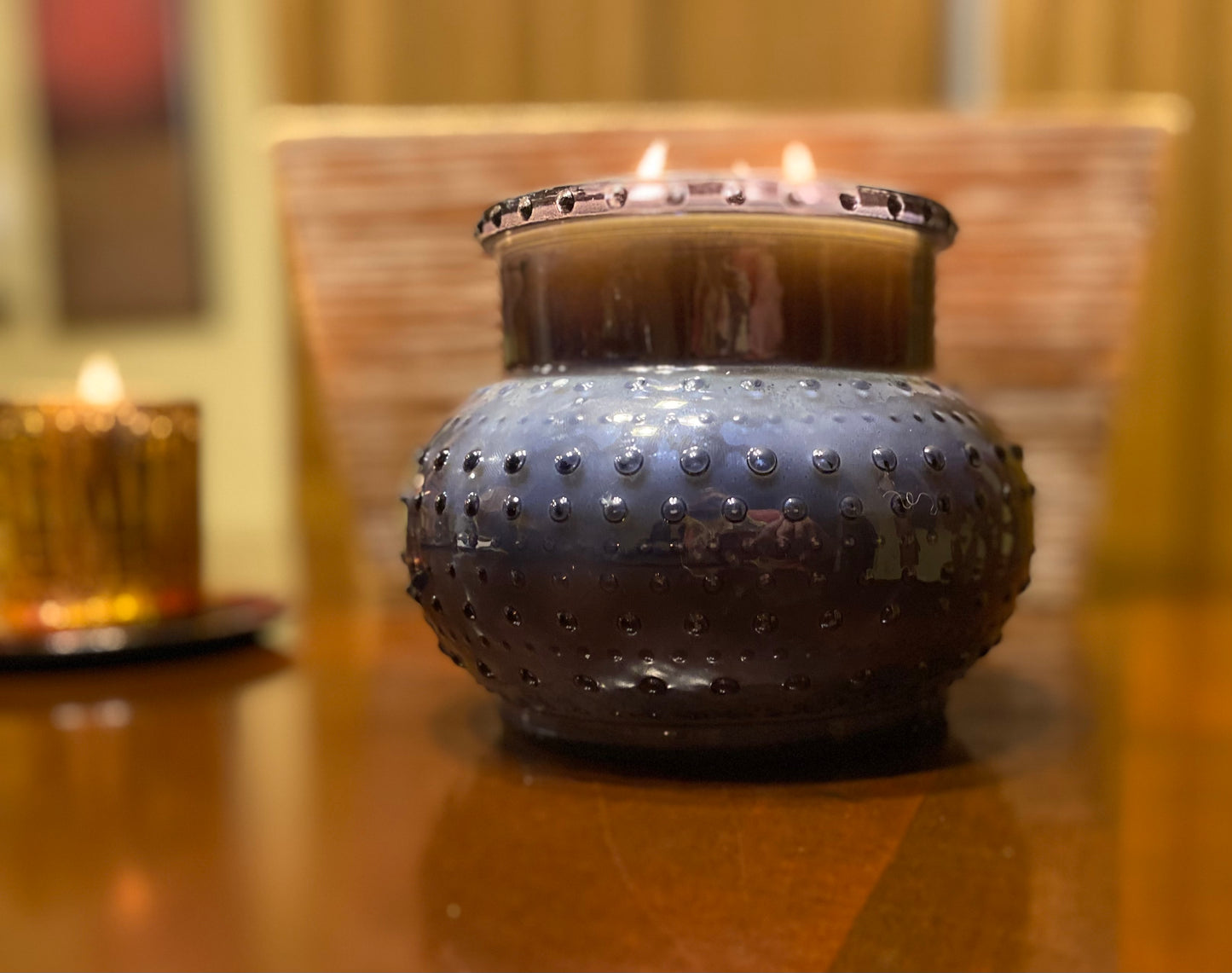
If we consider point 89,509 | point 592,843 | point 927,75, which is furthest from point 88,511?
point 927,75

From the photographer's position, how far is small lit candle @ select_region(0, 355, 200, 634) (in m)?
0.56

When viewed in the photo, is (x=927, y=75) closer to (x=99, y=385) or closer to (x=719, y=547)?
(x=99, y=385)

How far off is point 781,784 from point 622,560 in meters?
0.10

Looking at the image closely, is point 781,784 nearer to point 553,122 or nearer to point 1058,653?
point 1058,653

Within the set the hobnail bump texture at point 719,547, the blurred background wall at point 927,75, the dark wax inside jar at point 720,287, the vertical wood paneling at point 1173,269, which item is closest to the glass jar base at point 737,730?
the hobnail bump texture at point 719,547

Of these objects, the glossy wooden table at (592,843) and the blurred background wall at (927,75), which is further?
the blurred background wall at (927,75)

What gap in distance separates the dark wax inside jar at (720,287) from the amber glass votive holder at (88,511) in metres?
0.30

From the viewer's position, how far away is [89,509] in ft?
1.88

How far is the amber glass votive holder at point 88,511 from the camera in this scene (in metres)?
0.56

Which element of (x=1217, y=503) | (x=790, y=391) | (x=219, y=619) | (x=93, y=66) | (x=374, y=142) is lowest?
(x=1217, y=503)

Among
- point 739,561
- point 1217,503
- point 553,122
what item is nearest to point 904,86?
point 1217,503

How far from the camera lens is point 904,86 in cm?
143

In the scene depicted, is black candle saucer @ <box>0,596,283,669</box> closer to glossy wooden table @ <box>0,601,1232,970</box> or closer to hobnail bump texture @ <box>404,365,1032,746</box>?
glossy wooden table @ <box>0,601,1232,970</box>

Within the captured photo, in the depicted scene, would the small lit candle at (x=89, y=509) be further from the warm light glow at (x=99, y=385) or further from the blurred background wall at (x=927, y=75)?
the blurred background wall at (x=927, y=75)
